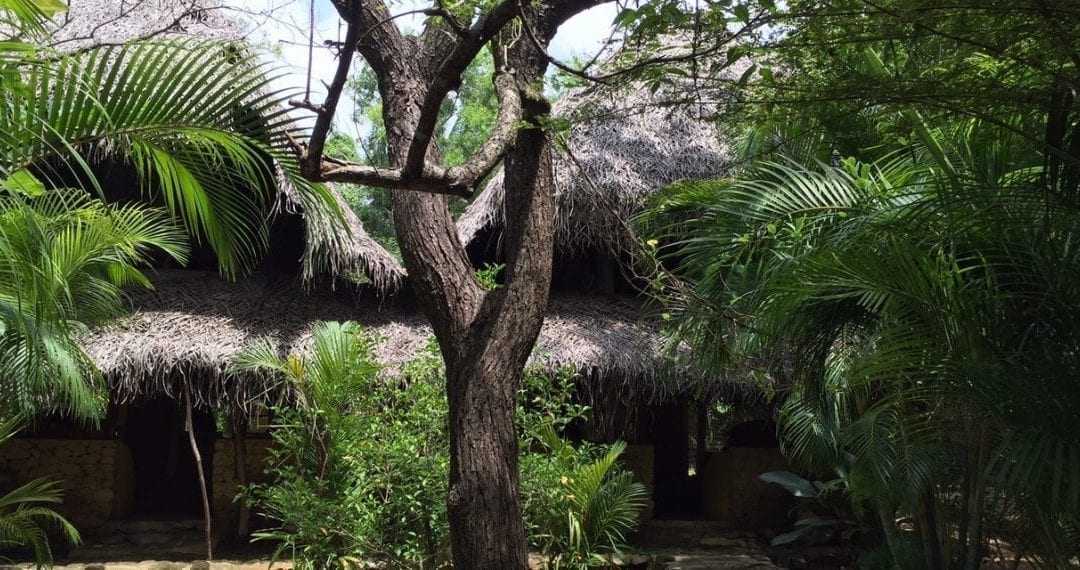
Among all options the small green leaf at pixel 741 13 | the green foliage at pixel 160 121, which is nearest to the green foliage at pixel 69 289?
the green foliage at pixel 160 121

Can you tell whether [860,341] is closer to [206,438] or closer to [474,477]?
[474,477]

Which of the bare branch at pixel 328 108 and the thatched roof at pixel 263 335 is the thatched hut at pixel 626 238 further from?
the bare branch at pixel 328 108

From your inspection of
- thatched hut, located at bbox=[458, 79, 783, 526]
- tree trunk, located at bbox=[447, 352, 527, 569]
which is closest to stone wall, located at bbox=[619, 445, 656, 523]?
thatched hut, located at bbox=[458, 79, 783, 526]

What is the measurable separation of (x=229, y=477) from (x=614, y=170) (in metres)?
4.13

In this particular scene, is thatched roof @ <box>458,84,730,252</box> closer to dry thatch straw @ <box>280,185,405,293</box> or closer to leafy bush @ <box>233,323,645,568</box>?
dry thatch straw @ <box>280,185,405,293</box>

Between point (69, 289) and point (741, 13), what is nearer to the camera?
point (741, 13)

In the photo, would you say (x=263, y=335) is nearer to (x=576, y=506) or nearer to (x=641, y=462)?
(x=576, y=506)

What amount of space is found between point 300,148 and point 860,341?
9.45ft

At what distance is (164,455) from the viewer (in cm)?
984

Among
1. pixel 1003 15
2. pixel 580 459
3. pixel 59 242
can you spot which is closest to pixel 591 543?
pixel 580 459

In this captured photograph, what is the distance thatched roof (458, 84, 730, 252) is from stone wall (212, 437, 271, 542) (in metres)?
2.71

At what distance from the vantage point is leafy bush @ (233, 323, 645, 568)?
19.0ft

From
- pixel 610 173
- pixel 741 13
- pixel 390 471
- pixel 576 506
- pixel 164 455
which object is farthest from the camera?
pixel 164 455

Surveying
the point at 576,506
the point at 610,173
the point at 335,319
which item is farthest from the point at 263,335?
the point at 610,173
